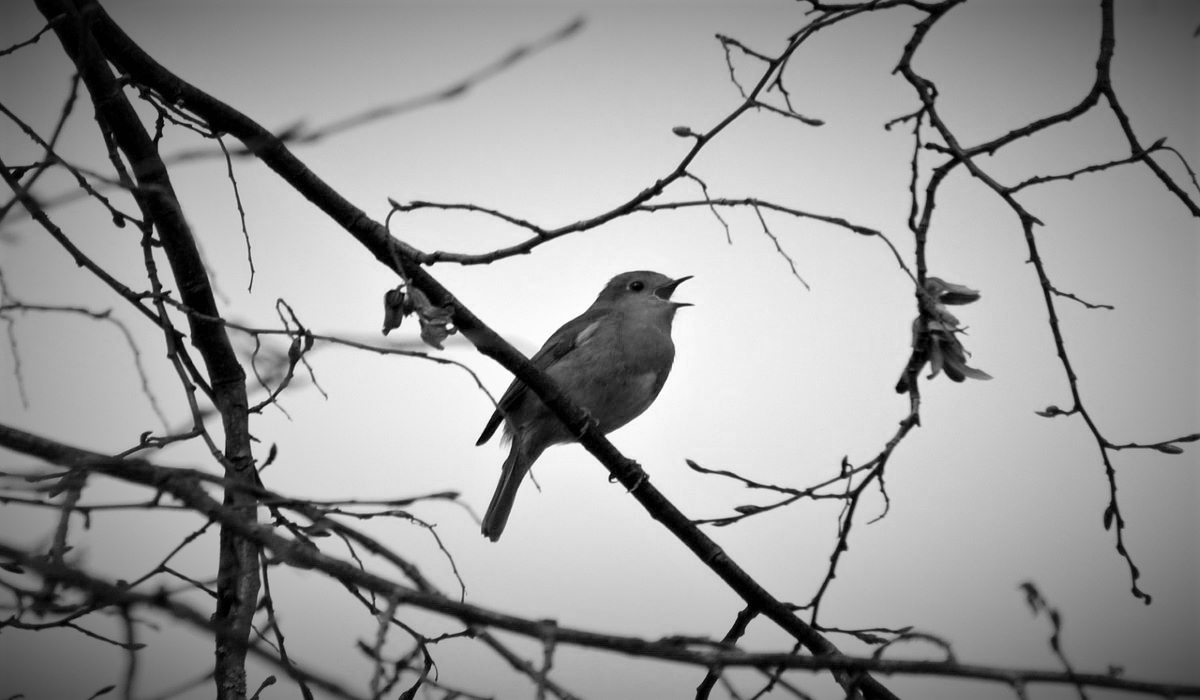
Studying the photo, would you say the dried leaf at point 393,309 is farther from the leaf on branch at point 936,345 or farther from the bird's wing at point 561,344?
the bird's wing at point 561,344

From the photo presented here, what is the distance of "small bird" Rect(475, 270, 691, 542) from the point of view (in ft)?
21.4

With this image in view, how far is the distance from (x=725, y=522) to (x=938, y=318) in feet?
3.06

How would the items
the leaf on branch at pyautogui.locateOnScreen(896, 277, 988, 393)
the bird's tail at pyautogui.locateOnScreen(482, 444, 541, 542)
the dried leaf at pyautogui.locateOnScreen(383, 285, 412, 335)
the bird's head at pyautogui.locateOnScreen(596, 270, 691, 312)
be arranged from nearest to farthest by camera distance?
1. the leaf on branch at pyautogui.locateOnScreen(896, 277, 988, 393)
2. the dried leaf at pyautogui.locateOnScreen(383, 285, 412, 335)
3. the bird's tail at pyautogui.locateOnScreen(482, 444, 541, 542)
4. the bird's head at pyautogui.locateOnScreen(596, 270, 691, 312)

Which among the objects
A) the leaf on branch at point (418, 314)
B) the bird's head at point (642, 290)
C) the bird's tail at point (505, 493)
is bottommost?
the leaf on branch at point (418, 314)

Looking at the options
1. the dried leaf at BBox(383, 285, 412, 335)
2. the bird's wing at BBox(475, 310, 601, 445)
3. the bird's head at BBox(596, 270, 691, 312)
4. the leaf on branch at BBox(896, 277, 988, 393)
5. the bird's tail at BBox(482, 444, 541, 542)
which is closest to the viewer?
the leaf on branch at BBox(896, 277, 988, 393)

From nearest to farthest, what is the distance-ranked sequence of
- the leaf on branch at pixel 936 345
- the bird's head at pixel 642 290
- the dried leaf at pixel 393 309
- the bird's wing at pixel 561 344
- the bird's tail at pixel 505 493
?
the leaf on branch at pixel 936 345
the dried leaf at pixel 393 309
the bird's wing at pixel 561 344
the bird's tail at pixel 505 493
the bird's head at pixel 642 290

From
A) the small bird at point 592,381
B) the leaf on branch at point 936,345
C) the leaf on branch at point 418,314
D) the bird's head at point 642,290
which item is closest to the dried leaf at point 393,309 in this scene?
the leaf on branch at point 418,314

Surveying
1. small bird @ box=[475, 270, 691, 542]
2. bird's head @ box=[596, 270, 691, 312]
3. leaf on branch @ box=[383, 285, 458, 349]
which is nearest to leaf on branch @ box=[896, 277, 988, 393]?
leaf on branch @ box=[383, 285, 458, 349]

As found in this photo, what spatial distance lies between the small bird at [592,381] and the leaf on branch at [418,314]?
2.80 metres

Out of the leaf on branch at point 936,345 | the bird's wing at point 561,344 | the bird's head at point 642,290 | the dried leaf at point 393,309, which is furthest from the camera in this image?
the bird's head at point 642,290

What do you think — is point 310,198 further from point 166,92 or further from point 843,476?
point 843,476

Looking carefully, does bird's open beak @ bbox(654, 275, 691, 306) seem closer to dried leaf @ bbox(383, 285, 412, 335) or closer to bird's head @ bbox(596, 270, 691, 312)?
bird's head @ bbox(596, 270, 691, 312)

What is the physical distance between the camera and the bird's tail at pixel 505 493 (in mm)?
6637

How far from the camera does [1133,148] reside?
3.18 metres
